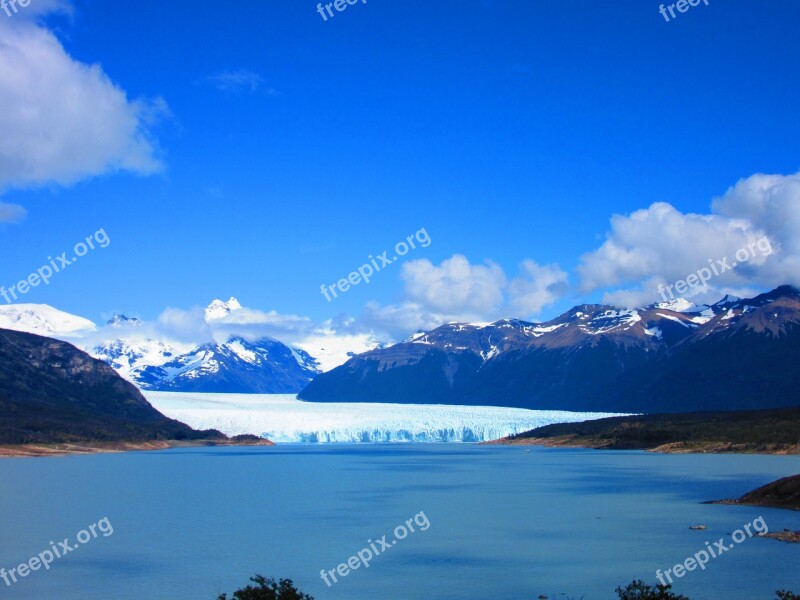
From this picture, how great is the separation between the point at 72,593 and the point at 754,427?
13402cm

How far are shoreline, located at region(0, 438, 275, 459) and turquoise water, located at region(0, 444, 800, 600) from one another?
3839cm

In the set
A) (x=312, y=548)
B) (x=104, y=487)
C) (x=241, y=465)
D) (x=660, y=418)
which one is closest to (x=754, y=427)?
(x=660, y=418)

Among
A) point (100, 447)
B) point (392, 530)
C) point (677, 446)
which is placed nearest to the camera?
point (392, 530)

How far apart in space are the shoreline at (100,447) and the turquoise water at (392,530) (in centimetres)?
3839

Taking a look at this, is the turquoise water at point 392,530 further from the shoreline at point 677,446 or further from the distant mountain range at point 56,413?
the distant mountain range at point 56,413

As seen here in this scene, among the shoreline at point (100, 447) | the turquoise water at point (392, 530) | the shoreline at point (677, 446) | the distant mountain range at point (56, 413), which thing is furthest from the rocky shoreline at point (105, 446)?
the shoreline at point (677, 446)

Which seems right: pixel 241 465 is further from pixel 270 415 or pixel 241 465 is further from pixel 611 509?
pixel 270 415

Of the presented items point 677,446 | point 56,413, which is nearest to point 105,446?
point 56,413

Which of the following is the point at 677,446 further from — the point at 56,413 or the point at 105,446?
the point at 56,413

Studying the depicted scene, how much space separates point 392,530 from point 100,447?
372 ft

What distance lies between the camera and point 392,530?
2053 inches

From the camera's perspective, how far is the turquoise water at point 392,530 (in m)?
36.8

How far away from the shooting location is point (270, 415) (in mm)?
199750

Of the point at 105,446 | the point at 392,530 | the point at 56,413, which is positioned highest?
the point at 56,413
